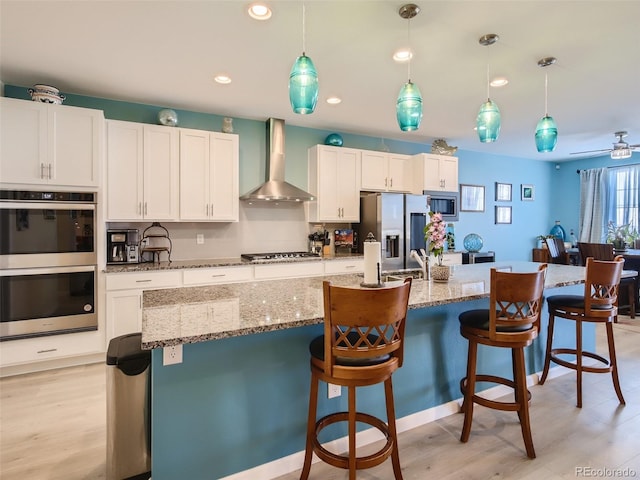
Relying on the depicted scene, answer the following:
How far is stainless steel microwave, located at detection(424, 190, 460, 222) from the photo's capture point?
5156mm

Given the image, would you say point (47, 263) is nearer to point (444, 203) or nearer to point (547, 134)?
point (547, 134)

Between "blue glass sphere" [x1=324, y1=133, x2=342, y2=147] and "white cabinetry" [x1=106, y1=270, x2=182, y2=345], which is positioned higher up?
"blue glass sphere" [x1=324, y1=133, x2=342, y2=147]

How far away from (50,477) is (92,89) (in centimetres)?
322

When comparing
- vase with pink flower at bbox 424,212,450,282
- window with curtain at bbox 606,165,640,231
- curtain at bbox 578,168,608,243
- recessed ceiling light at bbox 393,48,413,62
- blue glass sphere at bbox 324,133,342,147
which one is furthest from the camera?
curtain at bbox 578,168,608,243

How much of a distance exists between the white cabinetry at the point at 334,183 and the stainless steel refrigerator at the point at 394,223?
192 mm

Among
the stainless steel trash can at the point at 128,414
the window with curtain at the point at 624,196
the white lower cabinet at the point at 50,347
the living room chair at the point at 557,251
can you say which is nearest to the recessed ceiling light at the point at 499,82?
the stainless steel trash can at the point at 128,414

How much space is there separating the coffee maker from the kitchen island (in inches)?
71.3

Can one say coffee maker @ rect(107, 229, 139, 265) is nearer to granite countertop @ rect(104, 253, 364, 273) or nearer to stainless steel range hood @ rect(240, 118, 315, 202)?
granite countertop @ rect(104, 253, 364, 273)

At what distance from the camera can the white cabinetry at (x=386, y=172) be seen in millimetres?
4848

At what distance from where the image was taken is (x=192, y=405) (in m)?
1.61

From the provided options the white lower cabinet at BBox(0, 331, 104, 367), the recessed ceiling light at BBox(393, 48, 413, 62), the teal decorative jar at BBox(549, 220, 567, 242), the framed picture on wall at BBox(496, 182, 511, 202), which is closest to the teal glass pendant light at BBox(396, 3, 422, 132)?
the recessed ceiling light at BBox(393, 48, 413, 62)

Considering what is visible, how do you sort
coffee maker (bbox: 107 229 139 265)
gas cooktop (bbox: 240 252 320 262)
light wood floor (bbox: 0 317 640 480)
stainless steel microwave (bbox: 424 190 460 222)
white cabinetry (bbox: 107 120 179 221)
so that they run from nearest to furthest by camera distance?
light wood floor (bbox: 0 317 640 480)
white cabinetry (bbox: 107 120 179 221)
coffee maker (bbox: 107 229 139 265)
gas cooktop (bbox: 240 252 320 262)
stainless steel microwave (bbox: 424 190 460 222)

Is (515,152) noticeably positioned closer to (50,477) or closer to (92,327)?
(92,327)

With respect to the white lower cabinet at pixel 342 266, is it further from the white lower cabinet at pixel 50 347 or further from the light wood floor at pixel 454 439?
the white lower cabinet at pixel 50 347
